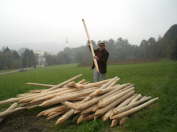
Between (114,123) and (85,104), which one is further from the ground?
(85,104)

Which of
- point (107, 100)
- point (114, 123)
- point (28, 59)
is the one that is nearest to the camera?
point (114, 123)

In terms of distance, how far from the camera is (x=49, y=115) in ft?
14.6

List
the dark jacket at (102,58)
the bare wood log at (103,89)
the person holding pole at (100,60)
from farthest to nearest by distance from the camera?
1. the dark jacket at (102,58)
2. the person holding pole at (100,60)
3. the bare wood log at (103,89)

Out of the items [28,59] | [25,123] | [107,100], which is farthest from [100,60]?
[28,59]


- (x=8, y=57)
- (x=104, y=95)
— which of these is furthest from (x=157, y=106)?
(x=8, y=57)

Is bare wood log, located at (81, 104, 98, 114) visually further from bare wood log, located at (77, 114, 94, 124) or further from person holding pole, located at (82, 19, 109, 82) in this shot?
person holding pole, located at (82, 19, 109, 82)

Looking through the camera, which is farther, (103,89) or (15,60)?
(15,60)

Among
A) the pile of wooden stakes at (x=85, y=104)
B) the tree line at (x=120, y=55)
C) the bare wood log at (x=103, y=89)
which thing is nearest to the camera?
the pile of wooden stakes at (x=85, y=104)

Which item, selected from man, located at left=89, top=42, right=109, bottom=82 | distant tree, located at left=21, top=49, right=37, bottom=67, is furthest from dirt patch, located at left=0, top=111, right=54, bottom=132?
distant tree, located at left=21, top=49, right=37, bottom=67

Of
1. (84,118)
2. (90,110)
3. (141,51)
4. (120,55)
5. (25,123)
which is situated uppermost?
(141,51)

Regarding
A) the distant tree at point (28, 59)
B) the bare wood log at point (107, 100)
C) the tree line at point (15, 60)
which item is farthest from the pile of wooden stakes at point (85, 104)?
the distant tree at point (28, 59)

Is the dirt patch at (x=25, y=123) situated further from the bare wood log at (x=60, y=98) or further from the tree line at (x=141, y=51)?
the tree line at (x=141, y=51)

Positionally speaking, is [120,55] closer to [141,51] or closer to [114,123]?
[141,51]

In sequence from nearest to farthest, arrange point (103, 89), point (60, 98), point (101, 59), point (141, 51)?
point (60, 98)
point (103, 89)
point (101, 59)
point (141, 51)
